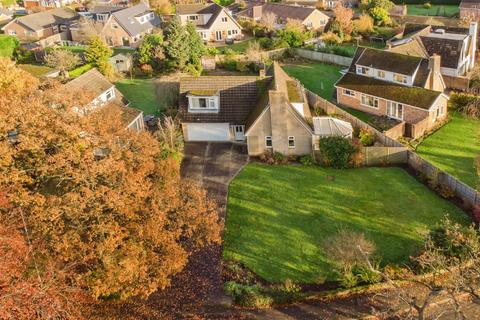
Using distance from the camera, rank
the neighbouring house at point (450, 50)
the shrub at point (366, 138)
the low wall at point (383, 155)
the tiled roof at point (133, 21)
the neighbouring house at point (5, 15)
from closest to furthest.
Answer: the low wall at point (383, 155), the shrub at point (366, 138), the neighbouring house at point (450, 50), the tiled roof at point (133, 21), the neighbouring house at point (5, 15)

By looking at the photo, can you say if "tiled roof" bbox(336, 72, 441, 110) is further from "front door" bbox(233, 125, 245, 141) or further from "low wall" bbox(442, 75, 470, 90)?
"front door" bbox(233, 125, 245, 141)

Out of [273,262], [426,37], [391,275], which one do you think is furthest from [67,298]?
[426,37]

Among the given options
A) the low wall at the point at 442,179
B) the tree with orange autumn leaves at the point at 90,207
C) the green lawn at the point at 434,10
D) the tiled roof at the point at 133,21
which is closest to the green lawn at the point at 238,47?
the tiled roof at the point at 133,21

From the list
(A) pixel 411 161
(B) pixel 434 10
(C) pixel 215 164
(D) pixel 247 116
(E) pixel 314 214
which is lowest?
(E) pixel 314 214

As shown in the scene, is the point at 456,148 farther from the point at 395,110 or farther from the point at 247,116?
the point at 247,116

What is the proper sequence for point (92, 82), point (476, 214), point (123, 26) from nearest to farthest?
point (476, 214), point (92, 82), point (123, 26)

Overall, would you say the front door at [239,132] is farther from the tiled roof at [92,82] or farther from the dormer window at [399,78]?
the dormer window at [399,78]

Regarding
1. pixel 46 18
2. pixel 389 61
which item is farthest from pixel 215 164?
pixel 46 18
